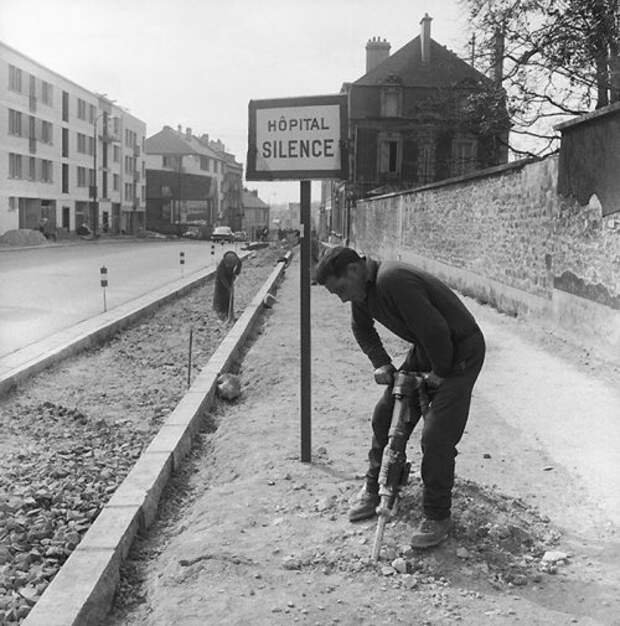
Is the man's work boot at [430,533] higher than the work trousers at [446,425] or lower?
lower

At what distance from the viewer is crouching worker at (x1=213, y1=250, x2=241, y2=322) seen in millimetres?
13094

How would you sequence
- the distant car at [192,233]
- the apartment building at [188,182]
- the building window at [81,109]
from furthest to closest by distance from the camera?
the apartment building at [188,182], the distant car at [192,233], the building window at [81,109]

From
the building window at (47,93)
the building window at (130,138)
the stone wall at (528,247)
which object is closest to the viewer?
the stone wall at (528,247)

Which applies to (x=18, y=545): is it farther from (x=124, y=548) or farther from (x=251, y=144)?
(x=251, y=144)

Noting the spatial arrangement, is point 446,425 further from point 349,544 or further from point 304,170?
point 304,170

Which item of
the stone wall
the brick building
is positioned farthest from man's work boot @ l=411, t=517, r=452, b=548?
the brick building

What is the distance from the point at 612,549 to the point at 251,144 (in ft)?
10.6

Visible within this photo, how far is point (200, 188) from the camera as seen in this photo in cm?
9262

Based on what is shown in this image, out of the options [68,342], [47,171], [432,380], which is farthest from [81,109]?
[432,380]

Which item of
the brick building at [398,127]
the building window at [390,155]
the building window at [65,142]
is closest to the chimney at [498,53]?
the brick building at [398,127]

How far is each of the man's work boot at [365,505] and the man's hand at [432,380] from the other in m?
0.74

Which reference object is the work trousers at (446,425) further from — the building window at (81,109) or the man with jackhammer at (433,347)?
the building window at (81,109)

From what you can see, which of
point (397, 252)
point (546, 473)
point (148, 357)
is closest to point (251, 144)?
point (546, 473)

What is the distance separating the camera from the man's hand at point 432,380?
3812 millimetres
